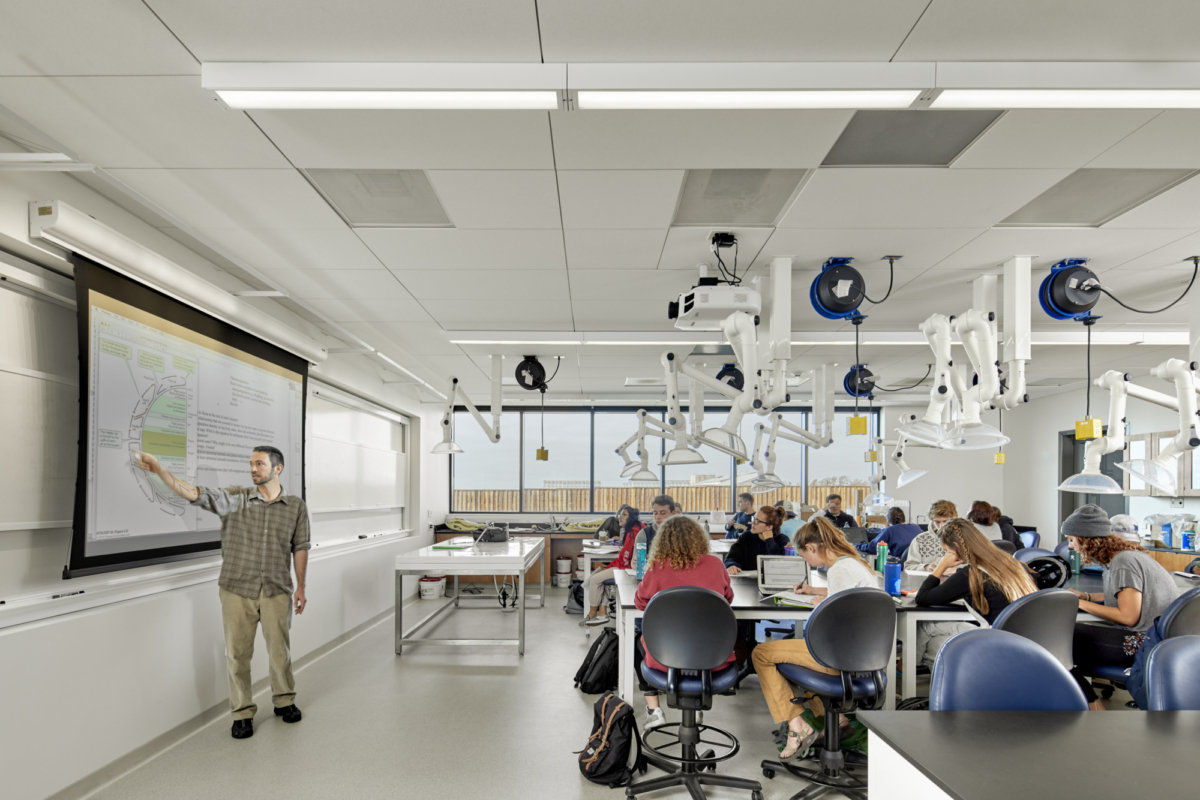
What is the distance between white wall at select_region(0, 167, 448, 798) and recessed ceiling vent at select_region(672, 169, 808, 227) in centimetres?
268

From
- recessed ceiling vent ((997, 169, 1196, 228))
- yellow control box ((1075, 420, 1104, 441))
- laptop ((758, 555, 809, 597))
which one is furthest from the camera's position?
laptop ((758, 555, 809, 597))

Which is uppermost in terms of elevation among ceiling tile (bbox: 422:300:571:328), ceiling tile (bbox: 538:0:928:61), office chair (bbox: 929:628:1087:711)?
ceiling tile (bbox: 538:0:928:61)

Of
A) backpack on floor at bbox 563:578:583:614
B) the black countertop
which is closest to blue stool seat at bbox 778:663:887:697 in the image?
the black countertop

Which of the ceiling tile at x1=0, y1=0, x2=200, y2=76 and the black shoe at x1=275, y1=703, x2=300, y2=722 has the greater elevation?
the ceiling tile at x1=0, y1=0, x2=200, y2=76

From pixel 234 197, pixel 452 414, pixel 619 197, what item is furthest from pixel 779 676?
pixel 452 414

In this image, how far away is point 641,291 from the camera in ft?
15.9

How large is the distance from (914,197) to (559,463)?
8.66 metres

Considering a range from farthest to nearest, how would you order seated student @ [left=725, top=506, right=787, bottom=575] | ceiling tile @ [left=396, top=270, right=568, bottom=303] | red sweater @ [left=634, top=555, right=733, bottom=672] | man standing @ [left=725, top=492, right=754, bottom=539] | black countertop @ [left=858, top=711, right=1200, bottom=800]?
1. man standing @ [left=725, top=492, right=754, bottom=539]
2. seated student @ [left=725, top=506, right=787, bottom=575]
3. ceiling tile @ [left=396, top=270, right=568, bottom=303]
4. red sweater @ [left=634, top=555, right=733, bottom=672]
5. black countertop @ [left=858, top=711, right=1200, bottom=800]

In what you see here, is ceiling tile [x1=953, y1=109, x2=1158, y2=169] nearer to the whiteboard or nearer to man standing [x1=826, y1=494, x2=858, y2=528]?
the whiteboard

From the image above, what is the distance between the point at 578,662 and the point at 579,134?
4.34m

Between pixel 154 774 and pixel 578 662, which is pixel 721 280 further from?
pixel 154 774

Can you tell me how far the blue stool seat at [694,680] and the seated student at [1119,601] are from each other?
1708mm

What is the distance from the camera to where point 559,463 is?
11.4 metres

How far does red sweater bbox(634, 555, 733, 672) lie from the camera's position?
12.1 ft
